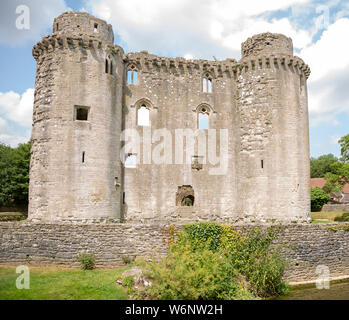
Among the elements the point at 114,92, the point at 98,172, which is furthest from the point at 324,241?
the point at 114,92

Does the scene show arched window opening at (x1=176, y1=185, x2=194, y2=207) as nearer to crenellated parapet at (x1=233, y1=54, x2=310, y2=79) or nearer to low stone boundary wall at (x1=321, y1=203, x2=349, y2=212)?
crenellated parapet at (x1=233, y1=54, x2=310, y2=79)

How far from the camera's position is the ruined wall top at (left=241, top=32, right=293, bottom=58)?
21.8m

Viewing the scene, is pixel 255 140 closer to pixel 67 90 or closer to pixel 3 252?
pixel 67 90

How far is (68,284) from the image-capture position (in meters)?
11.0

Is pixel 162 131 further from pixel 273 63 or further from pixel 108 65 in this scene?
pixel 273 63

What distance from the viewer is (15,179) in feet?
111

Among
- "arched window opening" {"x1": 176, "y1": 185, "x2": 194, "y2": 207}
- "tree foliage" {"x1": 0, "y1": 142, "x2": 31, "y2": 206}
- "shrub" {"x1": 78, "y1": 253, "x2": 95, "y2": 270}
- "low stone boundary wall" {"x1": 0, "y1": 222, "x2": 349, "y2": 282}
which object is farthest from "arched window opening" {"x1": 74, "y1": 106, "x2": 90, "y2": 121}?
"tree foliage" {"x1": 0, "y1": 142, "x2": 31, "y2": 206}

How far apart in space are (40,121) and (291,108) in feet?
51.6

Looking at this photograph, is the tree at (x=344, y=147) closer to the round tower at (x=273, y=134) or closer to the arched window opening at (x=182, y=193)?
the round tower at (x=273, y=134)

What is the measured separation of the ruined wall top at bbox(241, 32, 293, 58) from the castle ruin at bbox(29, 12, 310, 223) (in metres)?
0.07

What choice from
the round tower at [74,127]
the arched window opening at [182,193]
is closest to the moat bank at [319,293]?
the arched window opening at [182,193]

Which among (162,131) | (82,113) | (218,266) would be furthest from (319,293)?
(82,113)

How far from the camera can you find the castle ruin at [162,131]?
1747cm
